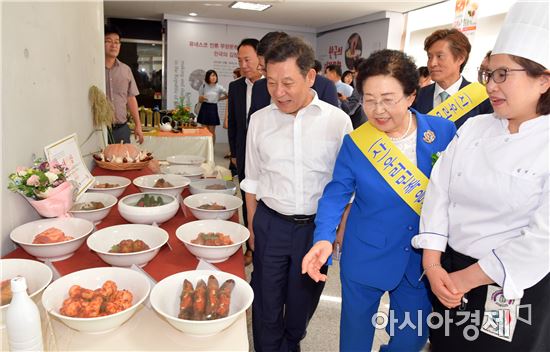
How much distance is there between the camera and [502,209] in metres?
0.99

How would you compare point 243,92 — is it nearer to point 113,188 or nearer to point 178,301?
point 113,188

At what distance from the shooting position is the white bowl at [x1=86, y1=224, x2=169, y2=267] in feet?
4.15

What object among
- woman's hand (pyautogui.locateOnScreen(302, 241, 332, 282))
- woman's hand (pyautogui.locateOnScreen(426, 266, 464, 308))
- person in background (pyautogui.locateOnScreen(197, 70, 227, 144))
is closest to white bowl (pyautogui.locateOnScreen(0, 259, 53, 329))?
woman's hand (pyautogui.locateOnScreen(302, 241, 332, 282))

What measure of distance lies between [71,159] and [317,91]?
1276mm

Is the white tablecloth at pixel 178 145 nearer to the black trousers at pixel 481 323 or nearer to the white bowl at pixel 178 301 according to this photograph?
the white bowl at pixel 178 301

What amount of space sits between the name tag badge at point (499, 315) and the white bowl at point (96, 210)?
4.73ft

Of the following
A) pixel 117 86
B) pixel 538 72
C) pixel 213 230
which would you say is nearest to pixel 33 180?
pixel 213 230

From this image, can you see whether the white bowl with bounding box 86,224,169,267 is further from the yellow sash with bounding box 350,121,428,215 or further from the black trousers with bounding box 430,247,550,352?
the black trousers with bounding box 430,247,550,352

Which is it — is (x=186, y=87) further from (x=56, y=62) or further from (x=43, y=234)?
(x=43, y=234)

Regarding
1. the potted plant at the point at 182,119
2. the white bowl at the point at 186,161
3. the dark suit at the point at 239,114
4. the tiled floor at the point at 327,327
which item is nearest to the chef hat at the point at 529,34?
the tiled floor at the point at 327,327

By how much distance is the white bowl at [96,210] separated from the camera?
161cm

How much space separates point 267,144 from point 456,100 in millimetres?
1066

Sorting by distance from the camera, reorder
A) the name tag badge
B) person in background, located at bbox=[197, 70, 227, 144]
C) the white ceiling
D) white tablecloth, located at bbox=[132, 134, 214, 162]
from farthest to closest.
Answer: person in background, located at bbox=[197, 70, 227, 144]
the white ceiling
white tablecloth, located at bbox=[132, 134, 214, 162]
the name tag badge

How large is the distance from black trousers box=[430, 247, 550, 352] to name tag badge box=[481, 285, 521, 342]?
0.01 meters
